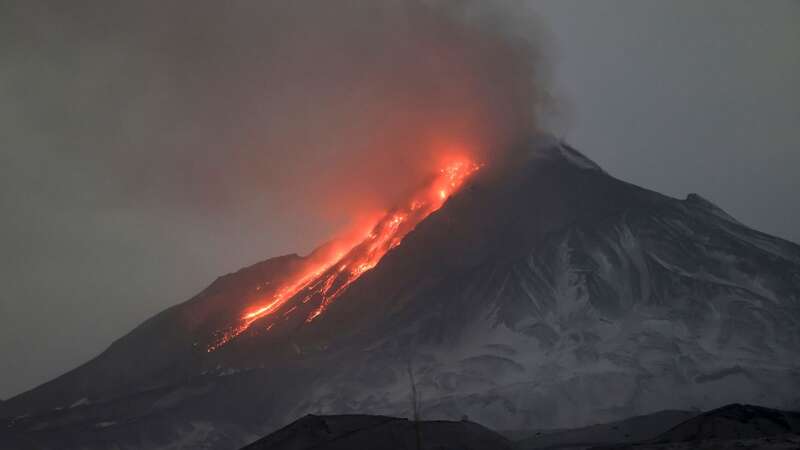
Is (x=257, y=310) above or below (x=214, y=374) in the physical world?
above

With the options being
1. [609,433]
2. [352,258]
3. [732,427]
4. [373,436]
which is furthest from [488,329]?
[732,427]

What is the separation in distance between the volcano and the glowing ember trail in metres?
0.33

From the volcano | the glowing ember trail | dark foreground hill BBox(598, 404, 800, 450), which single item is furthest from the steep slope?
the glowing ember trail

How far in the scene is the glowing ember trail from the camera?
11150 centimetres

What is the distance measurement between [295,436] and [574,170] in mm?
73091

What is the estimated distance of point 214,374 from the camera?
339ft

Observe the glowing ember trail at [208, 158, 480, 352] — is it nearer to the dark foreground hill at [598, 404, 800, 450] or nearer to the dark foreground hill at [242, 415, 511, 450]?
the dark foreground hill at [242, 415, 511, 450]

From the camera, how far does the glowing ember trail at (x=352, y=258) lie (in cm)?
11150

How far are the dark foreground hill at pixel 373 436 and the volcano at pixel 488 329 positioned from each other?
888 inches

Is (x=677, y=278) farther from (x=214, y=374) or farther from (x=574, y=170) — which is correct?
(x=214, y=374)

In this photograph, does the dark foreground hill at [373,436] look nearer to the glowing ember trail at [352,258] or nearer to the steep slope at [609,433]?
the steep slope at [609,433]

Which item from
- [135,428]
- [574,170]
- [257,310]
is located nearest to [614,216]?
[574,170]

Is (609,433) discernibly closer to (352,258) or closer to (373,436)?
(373,436)

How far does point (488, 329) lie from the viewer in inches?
3716
